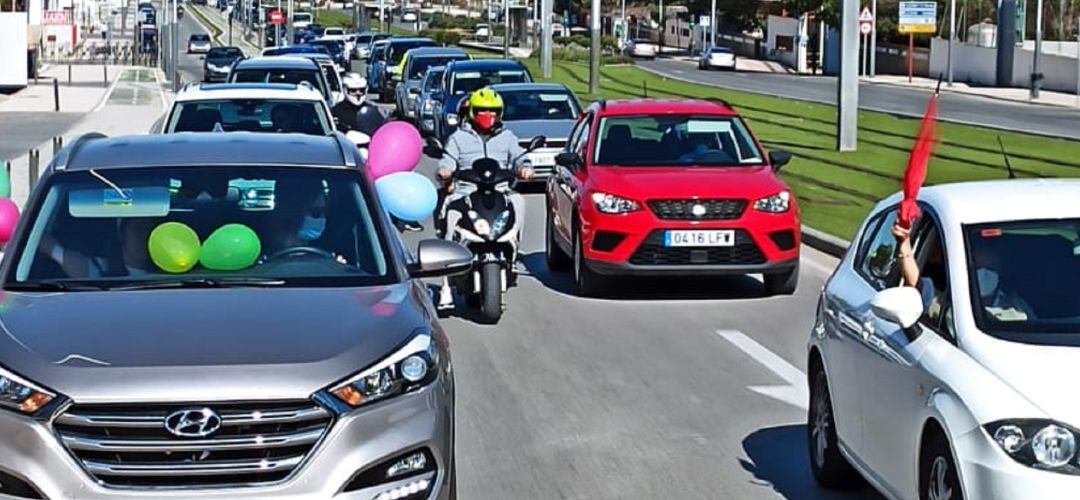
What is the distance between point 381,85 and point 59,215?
157 feet

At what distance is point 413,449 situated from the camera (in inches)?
229

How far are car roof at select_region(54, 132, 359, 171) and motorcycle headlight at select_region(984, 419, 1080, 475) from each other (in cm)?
319

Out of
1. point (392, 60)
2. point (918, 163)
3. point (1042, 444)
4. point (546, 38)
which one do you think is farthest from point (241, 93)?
point (546, 38)

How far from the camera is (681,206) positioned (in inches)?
574

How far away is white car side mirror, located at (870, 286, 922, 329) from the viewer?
251 inches

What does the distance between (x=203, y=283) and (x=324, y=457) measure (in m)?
1.37

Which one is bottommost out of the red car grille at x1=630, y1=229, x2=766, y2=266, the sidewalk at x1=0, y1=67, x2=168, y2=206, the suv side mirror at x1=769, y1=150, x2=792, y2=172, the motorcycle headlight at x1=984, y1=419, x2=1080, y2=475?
the sidewalk at x1=0, y1=67, x2=168, y2=206

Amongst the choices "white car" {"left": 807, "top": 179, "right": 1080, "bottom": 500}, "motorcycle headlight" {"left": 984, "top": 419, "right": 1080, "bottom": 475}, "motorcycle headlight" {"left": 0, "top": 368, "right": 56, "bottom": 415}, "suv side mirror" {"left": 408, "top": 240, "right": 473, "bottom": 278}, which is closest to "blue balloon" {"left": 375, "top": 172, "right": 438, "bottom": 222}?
"white car" {"left": 807, "top": 179, "right": 1080, "bottom": 500}

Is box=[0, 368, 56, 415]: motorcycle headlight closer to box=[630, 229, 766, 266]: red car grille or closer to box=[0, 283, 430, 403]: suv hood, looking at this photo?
box=[0, 283, 430, 403]: suv hood

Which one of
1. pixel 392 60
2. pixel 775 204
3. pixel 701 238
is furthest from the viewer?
pixel 392 60

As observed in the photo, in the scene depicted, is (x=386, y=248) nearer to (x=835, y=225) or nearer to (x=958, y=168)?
(x=835, y=225)

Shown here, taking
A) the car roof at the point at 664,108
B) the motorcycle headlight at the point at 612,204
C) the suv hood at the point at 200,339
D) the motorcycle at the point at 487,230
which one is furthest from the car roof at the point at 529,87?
the suv hood at the point at 200,339

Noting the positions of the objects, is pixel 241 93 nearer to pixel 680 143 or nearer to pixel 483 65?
pixel 680 143

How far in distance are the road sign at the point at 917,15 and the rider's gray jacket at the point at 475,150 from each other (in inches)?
2471
